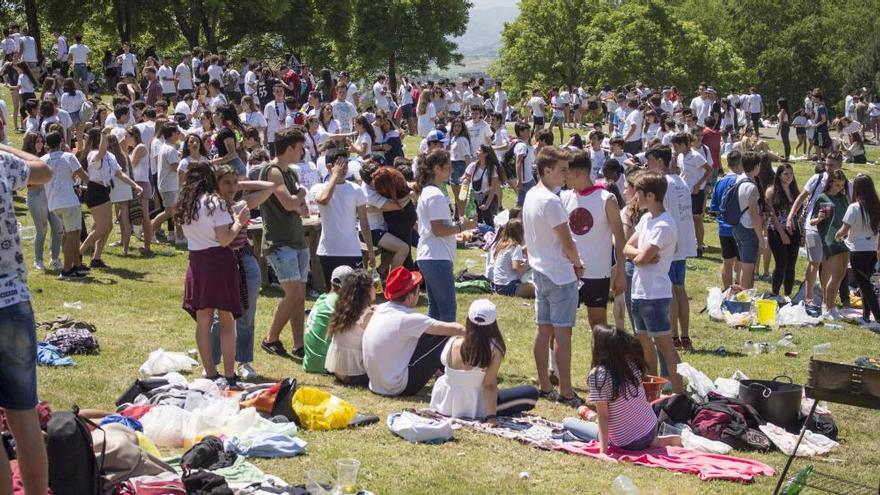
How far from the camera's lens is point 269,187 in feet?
29.0

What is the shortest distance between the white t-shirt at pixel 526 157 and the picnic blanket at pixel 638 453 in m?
9.43

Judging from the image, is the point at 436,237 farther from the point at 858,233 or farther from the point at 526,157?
the point at 526,157

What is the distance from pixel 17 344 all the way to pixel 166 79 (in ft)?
80.4

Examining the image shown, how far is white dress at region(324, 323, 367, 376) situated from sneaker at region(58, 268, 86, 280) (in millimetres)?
5197

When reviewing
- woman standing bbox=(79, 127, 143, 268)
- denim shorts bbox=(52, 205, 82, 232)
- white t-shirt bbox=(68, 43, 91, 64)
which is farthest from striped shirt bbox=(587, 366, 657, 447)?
white t-shirt bbox=(68, 43, 91, 64)

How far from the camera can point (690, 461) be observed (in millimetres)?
7125

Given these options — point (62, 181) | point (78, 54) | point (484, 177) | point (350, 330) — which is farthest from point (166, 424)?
point (78, 54)

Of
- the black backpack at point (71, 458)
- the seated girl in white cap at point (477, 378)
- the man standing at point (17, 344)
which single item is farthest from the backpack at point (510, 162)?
the man standing at point (17, 344)

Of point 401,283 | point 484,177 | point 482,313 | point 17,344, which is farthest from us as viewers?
point 484,177

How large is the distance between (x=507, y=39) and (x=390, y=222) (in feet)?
203

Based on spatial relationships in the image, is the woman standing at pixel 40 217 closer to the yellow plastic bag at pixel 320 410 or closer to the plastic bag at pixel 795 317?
the yellow plastic bag at pixel 320 410

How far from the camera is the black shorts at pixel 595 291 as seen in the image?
8.86 metres

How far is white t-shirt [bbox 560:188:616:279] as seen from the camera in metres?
8.70

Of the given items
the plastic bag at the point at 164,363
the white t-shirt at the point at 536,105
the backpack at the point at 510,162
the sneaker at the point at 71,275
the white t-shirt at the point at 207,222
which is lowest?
the plastic bag at the point at 164,363
